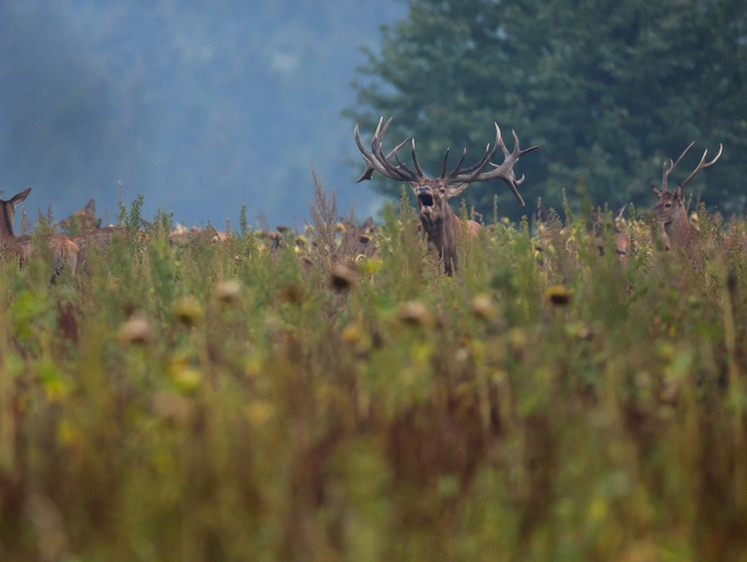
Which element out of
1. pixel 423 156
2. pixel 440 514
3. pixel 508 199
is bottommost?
pixel 440 514

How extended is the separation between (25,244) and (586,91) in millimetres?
20358

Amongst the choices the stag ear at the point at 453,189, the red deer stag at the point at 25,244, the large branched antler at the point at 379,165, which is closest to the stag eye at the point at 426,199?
the stag ear at the point at 453,189

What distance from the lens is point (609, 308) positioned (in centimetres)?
321

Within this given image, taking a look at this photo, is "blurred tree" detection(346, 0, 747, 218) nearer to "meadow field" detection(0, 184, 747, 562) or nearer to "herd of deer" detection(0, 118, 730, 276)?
"herd of deer" detection(0, 118, 730, 276)

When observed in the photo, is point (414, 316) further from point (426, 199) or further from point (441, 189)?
point (441, 189)

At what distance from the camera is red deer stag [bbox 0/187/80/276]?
27.0ft

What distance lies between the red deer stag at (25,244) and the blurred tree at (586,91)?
1588 centimetres

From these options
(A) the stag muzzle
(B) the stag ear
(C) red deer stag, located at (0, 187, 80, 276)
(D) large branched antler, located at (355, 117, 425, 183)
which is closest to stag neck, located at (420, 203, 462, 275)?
(A) the stag muzzle

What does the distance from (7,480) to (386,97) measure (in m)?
26.1

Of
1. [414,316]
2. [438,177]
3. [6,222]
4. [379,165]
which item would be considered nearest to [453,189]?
[438,177]

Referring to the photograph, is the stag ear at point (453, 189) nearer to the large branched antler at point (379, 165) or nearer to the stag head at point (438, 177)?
the stag head at point (438, 177)

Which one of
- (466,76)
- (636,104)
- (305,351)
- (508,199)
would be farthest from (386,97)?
(305,351)

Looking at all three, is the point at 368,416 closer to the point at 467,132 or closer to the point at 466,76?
the point at 467,132

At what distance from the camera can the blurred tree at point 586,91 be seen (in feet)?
78.2
